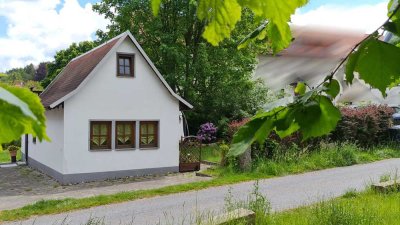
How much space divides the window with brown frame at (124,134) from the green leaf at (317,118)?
1714 centimetres

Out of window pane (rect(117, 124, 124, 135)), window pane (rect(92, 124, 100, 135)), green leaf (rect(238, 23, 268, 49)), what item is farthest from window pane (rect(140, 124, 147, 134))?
green leaf (rect(238, 23, 268, 49))

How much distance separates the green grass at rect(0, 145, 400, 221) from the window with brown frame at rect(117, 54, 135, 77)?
209 inches

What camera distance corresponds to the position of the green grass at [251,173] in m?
12.1

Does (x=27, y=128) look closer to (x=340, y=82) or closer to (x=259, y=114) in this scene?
(x=259, y=114)

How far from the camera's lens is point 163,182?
1661 cm

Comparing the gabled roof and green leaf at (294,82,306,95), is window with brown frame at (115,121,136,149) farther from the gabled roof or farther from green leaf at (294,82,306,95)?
green leaf at (294,82,306,95)

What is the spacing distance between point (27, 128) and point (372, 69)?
742 millimetres

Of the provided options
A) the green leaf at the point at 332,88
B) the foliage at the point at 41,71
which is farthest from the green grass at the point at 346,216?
the foliage at the point at 41,71

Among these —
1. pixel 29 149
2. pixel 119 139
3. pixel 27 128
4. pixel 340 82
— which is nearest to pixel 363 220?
pixel 340 82

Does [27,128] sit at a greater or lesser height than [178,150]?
greater

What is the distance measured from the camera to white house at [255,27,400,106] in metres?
0.97

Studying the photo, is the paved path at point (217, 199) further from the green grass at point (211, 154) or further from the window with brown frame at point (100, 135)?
the green grass at point (211, 154)

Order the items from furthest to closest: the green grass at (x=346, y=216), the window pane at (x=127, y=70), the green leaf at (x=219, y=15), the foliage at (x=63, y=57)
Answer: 1. the foliage at (x=63, y=57)
2. the window pane at (x=127, y=70)
3. the green grass at (x=346, y=216)
4. the green leaf at (x=219, y=15)

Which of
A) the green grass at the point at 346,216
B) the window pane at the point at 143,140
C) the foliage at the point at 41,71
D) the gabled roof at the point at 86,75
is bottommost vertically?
the green grass at the point at 346,216
